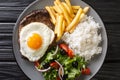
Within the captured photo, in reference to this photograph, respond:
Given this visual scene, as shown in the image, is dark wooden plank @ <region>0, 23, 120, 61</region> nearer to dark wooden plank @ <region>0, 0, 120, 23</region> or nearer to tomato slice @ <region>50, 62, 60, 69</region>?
dark wooden plank @ <region>0, 0, 120, 23</region>

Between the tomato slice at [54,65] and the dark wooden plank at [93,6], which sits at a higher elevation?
the dark wooden plank at [93,6]

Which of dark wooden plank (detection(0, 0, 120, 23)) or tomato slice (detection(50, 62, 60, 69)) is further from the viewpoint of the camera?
dark wooden plank (detection(0, 0, 120, 23))

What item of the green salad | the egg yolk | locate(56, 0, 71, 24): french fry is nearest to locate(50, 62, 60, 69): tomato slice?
the green salad

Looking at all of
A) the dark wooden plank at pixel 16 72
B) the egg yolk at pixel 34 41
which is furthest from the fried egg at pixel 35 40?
the dark wooden plank at pixel 16 72

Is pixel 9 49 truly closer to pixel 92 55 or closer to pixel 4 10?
pixel 4 10

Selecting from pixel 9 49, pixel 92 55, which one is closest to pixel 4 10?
pixel 9 49

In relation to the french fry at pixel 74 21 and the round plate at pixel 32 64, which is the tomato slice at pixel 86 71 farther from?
the french fry at pixel 74 21

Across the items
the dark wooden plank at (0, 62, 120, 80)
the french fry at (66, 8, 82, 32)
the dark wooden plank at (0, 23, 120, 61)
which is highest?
the french fry at (66, 8, 82, 32)
